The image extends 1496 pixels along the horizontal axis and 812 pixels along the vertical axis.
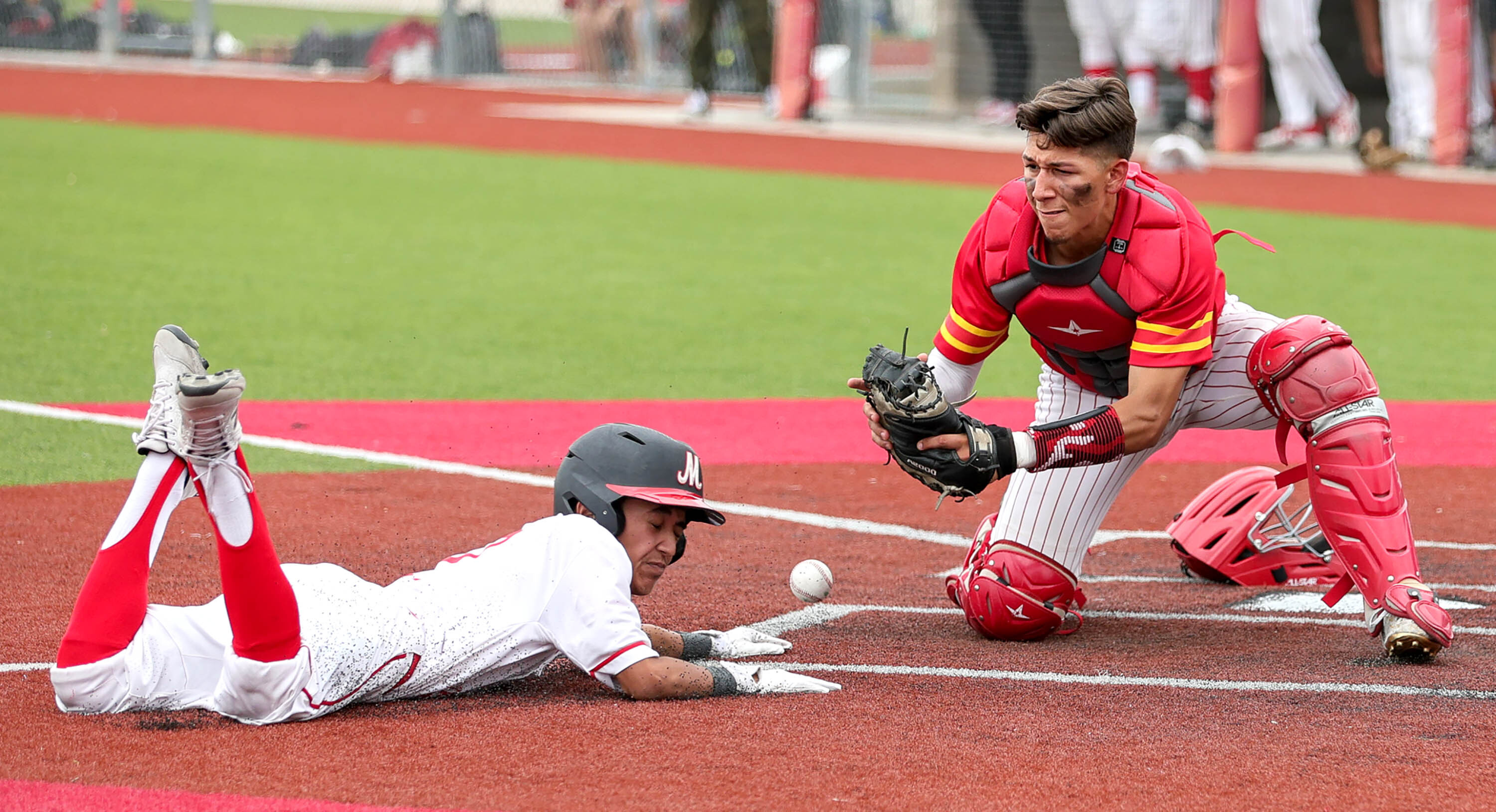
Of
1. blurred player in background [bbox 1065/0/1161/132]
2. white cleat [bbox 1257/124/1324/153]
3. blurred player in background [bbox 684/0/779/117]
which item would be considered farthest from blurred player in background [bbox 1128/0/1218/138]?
blurred player in background [bbox 684/0/779/117]

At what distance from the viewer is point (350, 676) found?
12.5 feet

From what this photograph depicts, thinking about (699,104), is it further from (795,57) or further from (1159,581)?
(1159,581)

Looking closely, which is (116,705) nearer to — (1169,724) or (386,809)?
(386,809)

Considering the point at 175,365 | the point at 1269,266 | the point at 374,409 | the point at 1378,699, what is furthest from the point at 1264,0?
the point at 175,365

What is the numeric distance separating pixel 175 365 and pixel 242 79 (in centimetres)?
2307

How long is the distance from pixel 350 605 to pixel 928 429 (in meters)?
1.39

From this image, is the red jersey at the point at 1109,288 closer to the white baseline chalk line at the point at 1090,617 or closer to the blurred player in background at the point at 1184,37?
the white baseline chalk line at the point at 1090,617

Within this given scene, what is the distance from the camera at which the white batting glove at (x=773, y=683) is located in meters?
4.06

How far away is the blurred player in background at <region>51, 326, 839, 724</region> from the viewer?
3.61 metres

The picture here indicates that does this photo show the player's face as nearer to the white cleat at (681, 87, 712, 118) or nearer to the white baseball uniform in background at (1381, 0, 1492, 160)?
the white baseball uniform in background at (1381, 0, 1492, 160)

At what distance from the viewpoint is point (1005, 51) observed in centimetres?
2128

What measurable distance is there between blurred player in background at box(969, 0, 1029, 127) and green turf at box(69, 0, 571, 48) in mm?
11430

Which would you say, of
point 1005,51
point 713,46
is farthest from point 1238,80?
point 713,46

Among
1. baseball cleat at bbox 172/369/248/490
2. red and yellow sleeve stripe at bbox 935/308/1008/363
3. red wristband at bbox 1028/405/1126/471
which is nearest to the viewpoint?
baseball cleat at bbox 172/369/248/490
